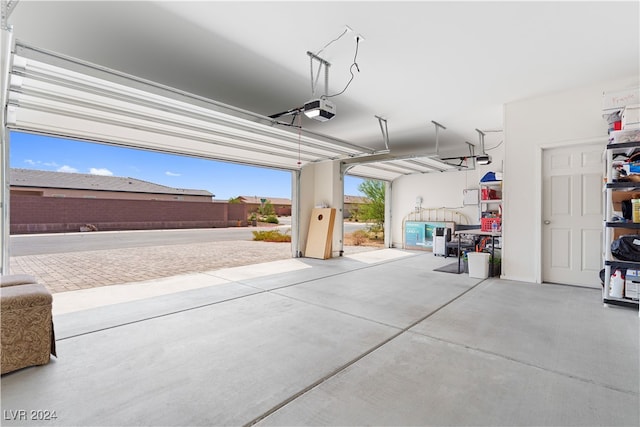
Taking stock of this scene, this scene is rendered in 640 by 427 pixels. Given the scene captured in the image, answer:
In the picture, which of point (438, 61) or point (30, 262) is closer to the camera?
point (438, 61)

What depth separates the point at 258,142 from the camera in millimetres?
5973

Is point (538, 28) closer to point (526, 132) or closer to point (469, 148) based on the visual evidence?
point (526, 132)

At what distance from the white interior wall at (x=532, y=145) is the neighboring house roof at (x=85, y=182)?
2568 centimetres

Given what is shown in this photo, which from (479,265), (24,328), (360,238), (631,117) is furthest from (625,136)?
(360,238)

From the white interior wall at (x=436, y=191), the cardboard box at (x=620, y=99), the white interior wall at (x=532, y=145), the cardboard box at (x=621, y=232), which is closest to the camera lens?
the cardboard box at (x=620, y=99)

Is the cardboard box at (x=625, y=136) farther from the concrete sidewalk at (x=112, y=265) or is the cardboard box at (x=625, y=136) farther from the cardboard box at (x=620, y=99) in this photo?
the concrete sidewalk at (x=112, y=265)

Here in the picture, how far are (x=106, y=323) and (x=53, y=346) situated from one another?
0.86m

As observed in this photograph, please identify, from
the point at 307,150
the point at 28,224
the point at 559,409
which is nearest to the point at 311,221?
the point at 307,150

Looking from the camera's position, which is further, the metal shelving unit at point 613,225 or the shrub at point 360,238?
the shrub at point 360,238

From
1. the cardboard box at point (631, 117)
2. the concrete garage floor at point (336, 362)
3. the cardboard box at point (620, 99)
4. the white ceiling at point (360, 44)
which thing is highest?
the white ceiling at point (360, 44)

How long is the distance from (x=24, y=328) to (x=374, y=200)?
12.1 meters

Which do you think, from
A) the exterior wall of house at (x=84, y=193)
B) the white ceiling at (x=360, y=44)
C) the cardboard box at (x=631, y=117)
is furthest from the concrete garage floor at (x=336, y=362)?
the exterior wall of house at (x=84, y=193)

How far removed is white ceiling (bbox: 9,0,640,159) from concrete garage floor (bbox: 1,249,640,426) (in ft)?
10.5

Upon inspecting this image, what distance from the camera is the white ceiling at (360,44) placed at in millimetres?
3018
